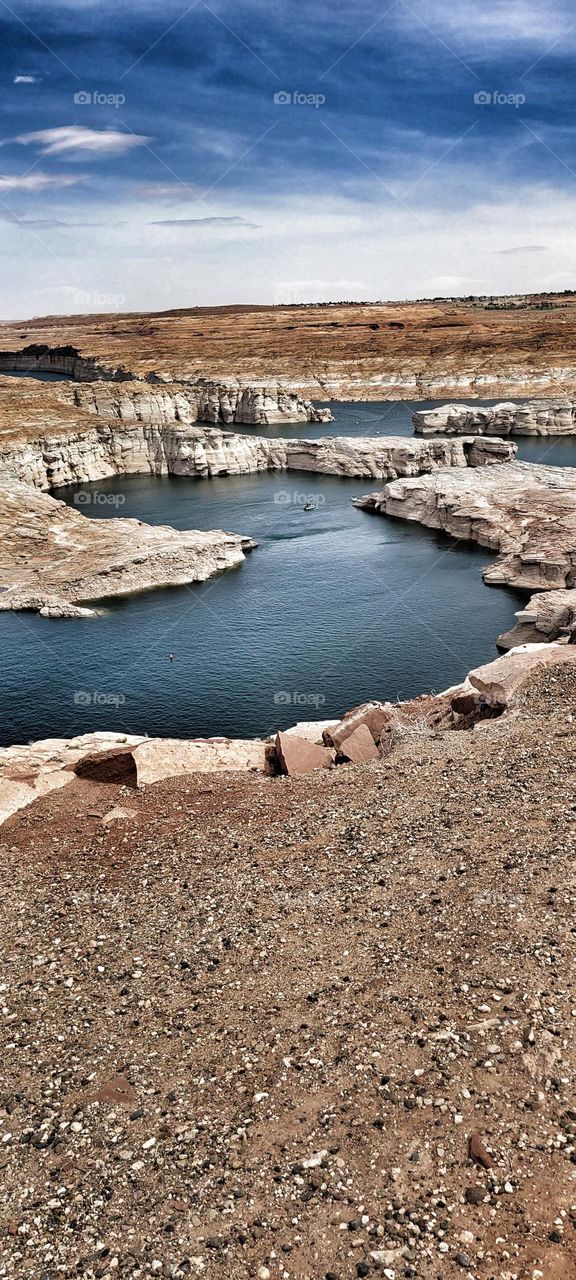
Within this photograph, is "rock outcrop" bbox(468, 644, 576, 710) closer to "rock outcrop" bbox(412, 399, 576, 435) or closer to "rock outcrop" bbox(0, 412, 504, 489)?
"rock outcrop" bbox(0, 412, 504, 489)

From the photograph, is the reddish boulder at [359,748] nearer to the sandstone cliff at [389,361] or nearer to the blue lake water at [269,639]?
the blue lake water at [269,639]

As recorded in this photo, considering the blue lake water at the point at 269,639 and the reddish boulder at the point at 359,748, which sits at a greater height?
the reddish boulder at the point at 359,748

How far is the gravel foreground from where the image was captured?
30.9ft

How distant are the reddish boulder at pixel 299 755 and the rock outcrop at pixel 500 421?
3713 inches

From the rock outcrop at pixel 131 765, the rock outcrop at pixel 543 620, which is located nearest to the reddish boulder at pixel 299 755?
the rock outcrop at pixel 131 765

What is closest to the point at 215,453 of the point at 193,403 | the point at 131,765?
the point at 193,403

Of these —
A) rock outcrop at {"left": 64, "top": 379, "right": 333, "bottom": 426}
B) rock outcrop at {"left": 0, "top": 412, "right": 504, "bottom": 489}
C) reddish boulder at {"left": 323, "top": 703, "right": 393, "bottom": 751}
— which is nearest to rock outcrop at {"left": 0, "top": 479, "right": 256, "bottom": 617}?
Result: rock outcrop at {"left": 0, "top": 412, "right": 504, "bottom": 489}

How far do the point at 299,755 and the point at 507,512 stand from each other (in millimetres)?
49177

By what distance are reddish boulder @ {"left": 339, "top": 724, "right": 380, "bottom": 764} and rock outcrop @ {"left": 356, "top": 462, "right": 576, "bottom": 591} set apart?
110 ft

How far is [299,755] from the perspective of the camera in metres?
23.1

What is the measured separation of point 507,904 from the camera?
47.2 ft

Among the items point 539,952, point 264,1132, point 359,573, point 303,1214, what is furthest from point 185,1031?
point 359,573

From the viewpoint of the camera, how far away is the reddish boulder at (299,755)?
22656 millimetres

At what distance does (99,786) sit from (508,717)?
10820mm
